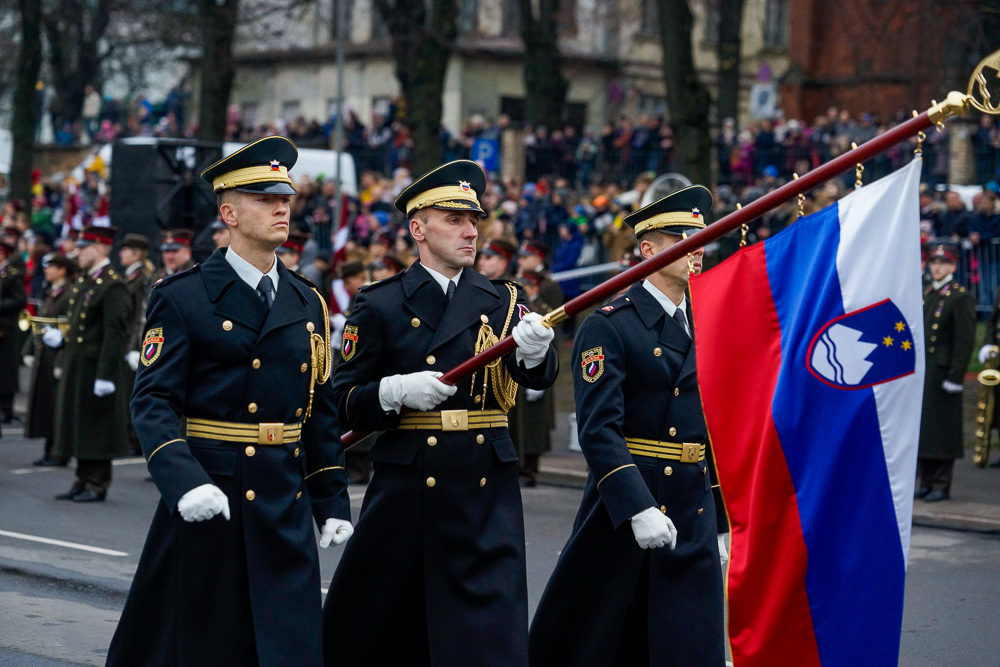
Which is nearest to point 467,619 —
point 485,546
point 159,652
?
point 485,546

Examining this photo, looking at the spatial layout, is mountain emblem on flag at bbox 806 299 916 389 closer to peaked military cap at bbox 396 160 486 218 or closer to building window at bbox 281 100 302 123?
peaked military cap at bbox 396 160 486 218

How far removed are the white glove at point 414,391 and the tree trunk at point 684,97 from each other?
44.3 feet

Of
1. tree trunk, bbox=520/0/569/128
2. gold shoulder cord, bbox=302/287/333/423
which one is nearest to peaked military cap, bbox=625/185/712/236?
gold shoulder cord, bbox=302/287/333/423

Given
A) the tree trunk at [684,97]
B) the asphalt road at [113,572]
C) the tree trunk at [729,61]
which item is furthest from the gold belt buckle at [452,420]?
the tree trunk at [729,61]

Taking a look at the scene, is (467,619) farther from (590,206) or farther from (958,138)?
(958,138)

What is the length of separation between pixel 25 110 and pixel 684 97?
13931mm

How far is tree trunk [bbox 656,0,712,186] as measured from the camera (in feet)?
60.0

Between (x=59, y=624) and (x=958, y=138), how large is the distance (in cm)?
1936

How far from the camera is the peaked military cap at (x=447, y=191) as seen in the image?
5.36m

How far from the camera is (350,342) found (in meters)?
5.41

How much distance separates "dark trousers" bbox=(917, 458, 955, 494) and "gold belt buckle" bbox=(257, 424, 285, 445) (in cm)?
793

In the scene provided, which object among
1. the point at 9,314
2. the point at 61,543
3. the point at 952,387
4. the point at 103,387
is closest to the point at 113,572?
the point at 61,543

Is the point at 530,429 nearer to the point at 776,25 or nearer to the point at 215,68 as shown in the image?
the point at 215,68

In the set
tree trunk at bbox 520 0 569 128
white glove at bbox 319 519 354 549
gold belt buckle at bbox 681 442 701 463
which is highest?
tree trunk at bbox 520 0 569 128
